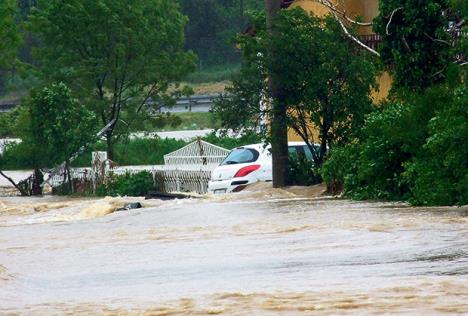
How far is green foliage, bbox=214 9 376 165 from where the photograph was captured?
1086 inches

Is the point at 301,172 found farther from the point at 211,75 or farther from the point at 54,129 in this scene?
the point at 211,75

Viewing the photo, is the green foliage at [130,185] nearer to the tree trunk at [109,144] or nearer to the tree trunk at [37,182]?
the tree trunk at [37,182]

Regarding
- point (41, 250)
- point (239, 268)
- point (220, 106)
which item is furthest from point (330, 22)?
point (239, 268)

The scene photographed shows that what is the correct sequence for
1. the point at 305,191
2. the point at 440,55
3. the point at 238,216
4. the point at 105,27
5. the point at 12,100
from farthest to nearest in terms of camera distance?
the point at 12,100 < the point at 105,27 < the point at 305,191 < the point at 440,55 < the point at 238,216

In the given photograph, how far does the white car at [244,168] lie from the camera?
2925 centimetres

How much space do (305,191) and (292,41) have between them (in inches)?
116

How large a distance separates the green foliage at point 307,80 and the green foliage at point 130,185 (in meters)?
6.62

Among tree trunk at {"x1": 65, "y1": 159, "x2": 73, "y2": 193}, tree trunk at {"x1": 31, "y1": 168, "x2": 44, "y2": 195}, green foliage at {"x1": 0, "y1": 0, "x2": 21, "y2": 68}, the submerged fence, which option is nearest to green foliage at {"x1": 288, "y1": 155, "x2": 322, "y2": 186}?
the submerged fence

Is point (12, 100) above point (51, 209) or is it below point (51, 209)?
above

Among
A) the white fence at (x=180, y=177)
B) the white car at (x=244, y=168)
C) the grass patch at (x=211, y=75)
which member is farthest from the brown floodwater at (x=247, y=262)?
the grass patch at (x=211, y=75)

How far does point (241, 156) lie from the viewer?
30.1 meters

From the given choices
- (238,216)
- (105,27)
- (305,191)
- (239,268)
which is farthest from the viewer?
(105,27)

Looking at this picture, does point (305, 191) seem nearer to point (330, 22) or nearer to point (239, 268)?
point (330, 22)

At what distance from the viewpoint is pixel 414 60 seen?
23719mm
